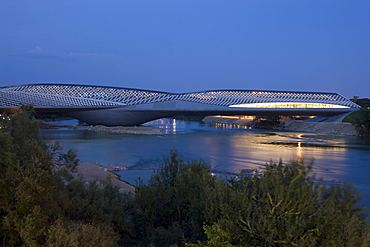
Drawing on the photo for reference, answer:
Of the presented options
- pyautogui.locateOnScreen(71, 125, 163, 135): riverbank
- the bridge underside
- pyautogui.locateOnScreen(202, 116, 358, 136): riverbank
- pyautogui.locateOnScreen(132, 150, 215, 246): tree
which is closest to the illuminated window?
pyautogui.locateOnScreen(202, 116, 358, 136): riverbank

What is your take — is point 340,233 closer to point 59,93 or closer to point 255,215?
point 255,215

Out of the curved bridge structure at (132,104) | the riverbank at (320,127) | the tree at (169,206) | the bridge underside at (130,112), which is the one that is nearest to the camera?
the tree at (169,206)

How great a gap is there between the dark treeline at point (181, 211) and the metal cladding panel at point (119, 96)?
53.5 metres

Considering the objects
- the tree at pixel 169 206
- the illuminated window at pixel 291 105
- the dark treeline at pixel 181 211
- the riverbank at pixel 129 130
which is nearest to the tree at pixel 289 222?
the dark treeline at pixel 181 211

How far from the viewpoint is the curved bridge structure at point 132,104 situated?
194ft

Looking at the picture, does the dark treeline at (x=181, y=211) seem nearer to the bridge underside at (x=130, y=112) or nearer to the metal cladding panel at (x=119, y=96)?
the bridge underside at (x=130, y=112)

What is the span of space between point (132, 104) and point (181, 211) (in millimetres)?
53861

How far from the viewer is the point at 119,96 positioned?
64250mm

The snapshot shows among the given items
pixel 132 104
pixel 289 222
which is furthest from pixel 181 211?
pixel 132 104

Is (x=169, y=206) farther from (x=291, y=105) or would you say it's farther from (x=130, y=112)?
(x=291, y=105)

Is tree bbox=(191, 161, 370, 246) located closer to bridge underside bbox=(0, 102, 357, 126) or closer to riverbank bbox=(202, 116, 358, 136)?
riverbank bbox=(202, 116, 358, 136)

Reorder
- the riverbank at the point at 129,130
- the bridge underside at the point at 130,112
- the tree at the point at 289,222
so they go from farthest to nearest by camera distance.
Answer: the bridge underside at the point at 130,112, the riverbank at the point at 129,130, the tree at the point at 289,222

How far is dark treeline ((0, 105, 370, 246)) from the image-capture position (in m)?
5.96

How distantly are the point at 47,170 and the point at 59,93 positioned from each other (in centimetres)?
5836
